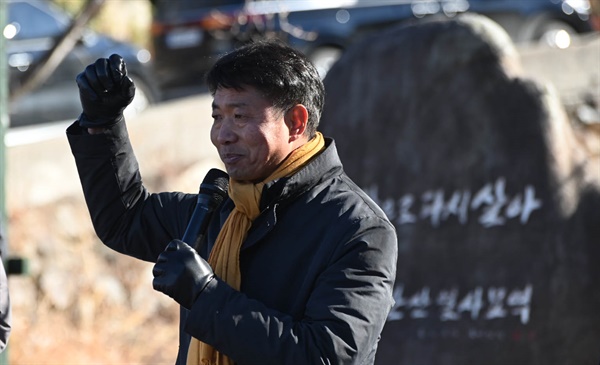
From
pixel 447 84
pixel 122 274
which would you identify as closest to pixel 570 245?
pixel 447 84

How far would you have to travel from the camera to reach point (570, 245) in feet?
17.2

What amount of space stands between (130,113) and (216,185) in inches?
338

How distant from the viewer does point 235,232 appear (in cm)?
272

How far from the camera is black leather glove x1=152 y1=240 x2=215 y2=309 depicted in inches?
98.2

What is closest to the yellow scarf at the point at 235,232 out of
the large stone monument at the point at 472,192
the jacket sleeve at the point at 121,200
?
the jacket sleeve at the point at 121,200

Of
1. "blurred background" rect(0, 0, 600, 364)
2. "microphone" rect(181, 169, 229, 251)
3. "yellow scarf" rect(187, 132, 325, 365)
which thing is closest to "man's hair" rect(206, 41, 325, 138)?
"yellow scarf" rect(187, 132, 325, 365)

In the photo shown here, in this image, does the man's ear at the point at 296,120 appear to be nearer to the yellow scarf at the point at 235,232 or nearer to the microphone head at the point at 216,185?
the yellow scarf at the point at 235,232

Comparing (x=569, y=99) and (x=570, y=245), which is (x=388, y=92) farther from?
(x=570, y=245)

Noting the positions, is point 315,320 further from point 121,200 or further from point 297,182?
point 121,200

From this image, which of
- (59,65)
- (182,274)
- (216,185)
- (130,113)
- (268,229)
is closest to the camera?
(182,274)

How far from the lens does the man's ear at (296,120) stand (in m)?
2.75

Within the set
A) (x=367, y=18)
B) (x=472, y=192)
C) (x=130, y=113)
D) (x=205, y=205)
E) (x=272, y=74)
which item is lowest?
(x=472, y=192)

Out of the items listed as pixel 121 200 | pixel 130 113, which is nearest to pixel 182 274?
pixel 121 200

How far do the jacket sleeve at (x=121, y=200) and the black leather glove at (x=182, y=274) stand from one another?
0.51 meters
